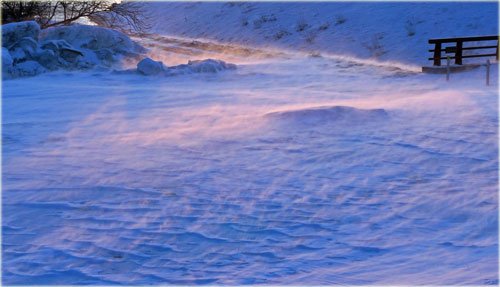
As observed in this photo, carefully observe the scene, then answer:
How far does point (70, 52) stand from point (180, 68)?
11.0 feet

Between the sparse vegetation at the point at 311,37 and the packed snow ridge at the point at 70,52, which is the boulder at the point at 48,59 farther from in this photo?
the sparse vegetation at the point at 311,37

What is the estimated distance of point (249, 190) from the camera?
798 centimetres

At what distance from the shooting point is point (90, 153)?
9.34m

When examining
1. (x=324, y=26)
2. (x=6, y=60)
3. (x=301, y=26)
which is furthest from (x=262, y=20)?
(x=6, y=60)

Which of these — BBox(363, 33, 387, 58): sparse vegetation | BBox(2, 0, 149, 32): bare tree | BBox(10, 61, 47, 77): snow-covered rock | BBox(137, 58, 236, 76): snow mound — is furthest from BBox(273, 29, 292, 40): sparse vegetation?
BBox(10, 61, 47, 77): snow-covered rock

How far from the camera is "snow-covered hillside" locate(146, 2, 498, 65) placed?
103 ft

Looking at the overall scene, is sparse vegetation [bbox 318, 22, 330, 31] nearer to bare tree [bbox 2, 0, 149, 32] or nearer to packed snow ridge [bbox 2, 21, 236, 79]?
bare tree [bbox 2, 0, 149, 32]

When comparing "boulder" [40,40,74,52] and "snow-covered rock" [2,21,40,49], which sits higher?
"snow-covered rock" [2,21,40,49]

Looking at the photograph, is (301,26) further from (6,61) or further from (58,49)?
(6,61)

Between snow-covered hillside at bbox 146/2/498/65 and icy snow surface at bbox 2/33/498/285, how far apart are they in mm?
17796

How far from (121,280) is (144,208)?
1.70 metres

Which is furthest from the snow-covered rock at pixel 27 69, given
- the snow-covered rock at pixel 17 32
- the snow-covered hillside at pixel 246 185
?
the snow-covered rock at pixel 17 32

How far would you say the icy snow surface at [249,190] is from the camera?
598 cm

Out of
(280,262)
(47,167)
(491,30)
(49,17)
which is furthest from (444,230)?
(491,30)
